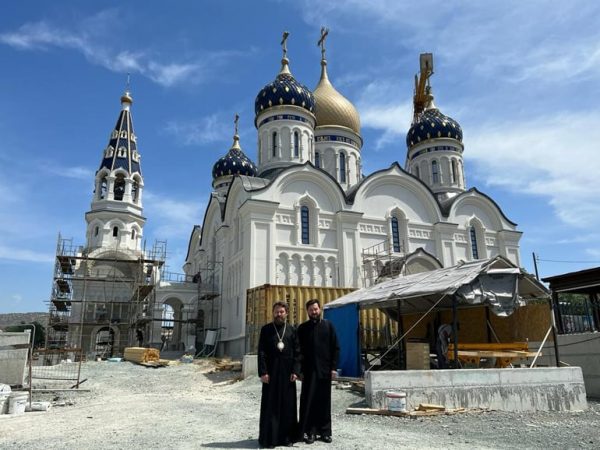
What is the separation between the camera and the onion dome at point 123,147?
93.8ft

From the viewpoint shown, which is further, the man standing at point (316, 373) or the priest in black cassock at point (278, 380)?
the man standing at point (316, 373)

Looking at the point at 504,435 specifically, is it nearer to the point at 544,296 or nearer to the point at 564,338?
the point at 544,296

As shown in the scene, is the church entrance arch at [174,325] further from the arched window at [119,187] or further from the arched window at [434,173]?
the arched window at [434,173]

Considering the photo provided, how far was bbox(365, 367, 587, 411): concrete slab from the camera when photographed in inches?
296

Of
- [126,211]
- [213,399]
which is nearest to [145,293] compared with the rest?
[126,211]

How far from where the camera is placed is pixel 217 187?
1184 inches

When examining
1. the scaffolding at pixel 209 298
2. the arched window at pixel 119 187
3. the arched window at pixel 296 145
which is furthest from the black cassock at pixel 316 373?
the arched window at pixel 119 187

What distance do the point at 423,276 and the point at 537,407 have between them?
12.7ft

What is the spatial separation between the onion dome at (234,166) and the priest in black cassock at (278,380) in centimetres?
2476

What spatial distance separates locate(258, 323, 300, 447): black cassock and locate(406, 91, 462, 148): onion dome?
2444 cm

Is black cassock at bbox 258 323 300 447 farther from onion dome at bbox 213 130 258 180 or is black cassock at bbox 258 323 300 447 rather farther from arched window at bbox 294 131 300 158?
onion dome at bbox 213 130 258 180

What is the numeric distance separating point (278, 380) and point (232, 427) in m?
1.55

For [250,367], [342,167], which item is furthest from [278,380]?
[342,167]

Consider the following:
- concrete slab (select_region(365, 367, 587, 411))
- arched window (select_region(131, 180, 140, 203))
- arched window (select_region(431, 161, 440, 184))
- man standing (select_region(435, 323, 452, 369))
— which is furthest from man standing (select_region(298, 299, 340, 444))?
arched window (select_region(131, 180, 140, 203))
